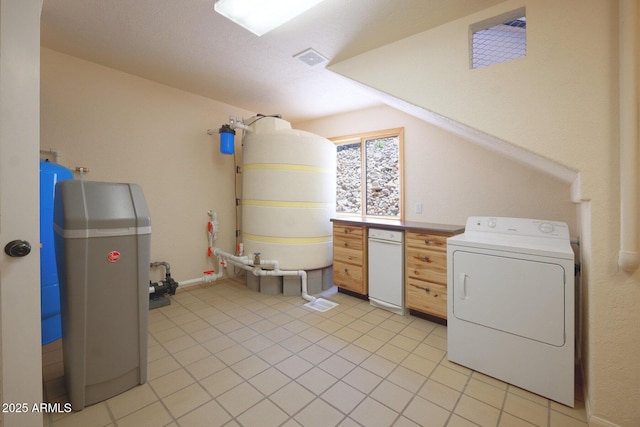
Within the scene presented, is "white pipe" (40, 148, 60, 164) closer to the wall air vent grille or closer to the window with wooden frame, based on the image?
the window with wooden frame

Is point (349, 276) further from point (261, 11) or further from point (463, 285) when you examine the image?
point (261, 11)

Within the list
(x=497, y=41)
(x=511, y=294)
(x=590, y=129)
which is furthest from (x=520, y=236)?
(x=497, y=41)

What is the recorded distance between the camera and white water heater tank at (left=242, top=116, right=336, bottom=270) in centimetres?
327

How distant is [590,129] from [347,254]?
7.66 feet

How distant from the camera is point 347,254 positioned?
3.21 meters

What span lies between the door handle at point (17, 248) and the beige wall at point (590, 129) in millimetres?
2499

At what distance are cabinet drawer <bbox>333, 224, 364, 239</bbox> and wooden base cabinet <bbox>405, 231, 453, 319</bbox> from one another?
586 millimetres

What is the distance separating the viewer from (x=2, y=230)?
1098 millimetres

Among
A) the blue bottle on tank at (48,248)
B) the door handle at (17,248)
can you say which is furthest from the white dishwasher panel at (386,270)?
the blue bottle on tank at (48,248)

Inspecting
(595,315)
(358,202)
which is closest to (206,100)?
(358,202)

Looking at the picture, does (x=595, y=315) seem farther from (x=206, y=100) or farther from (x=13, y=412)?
(x=206, y=100)

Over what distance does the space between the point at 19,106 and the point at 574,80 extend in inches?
106

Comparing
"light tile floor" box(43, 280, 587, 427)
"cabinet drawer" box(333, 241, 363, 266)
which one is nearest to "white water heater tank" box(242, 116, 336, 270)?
"cabinet drawer" box(333, 241, 363, 266)

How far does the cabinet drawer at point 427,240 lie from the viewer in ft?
7.98
